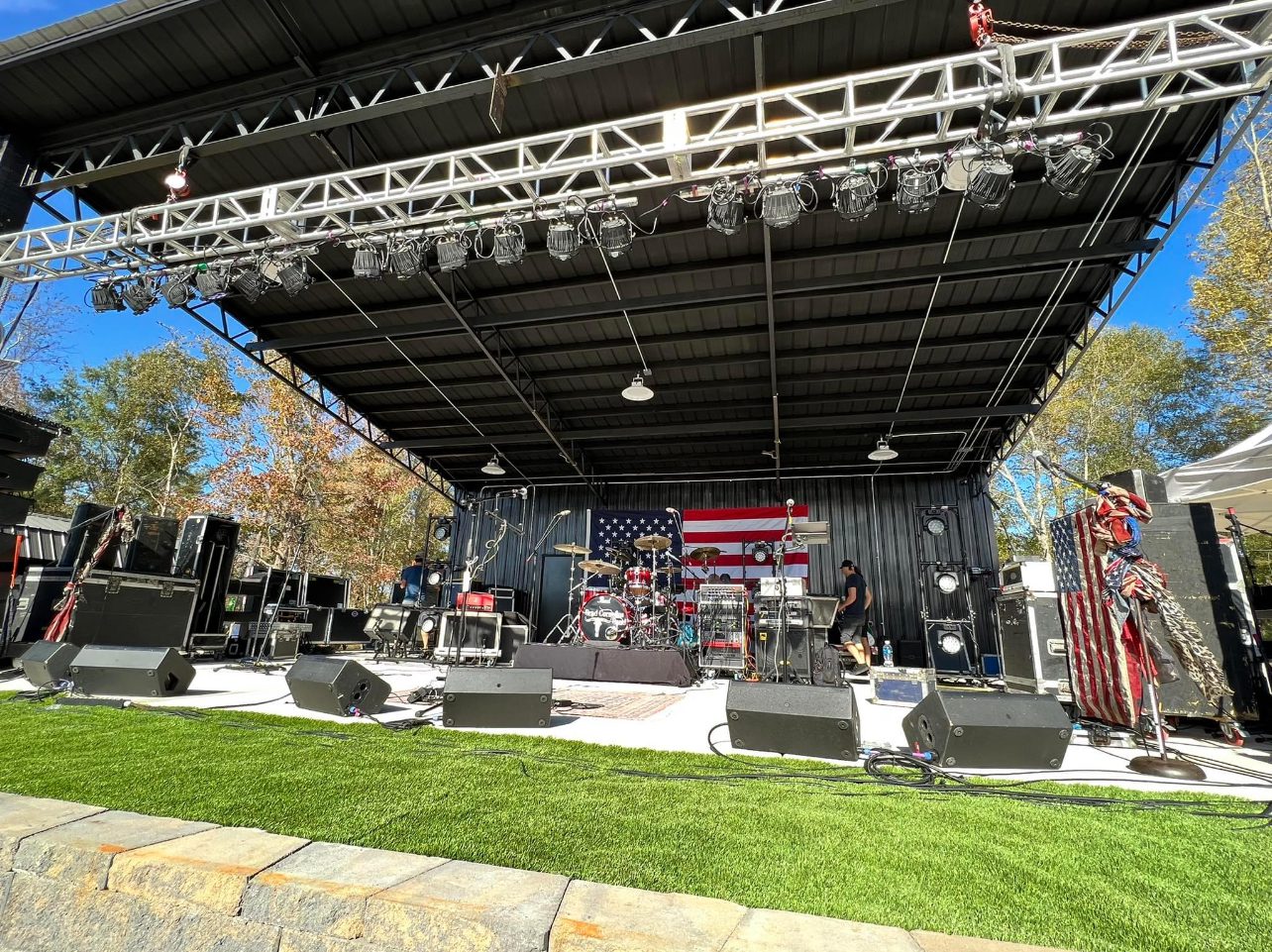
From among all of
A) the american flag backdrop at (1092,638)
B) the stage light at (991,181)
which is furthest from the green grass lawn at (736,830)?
the stage light at (991,181)

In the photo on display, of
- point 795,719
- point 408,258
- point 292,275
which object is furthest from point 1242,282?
point 292,275

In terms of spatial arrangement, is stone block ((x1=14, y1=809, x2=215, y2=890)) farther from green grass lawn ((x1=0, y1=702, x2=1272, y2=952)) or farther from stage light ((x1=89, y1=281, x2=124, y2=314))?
stage light ((x1=89, y1=281, x2=124, y2=314))

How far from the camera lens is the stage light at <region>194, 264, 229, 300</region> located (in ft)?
20.9

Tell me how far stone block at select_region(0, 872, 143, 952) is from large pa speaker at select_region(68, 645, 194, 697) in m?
3.03

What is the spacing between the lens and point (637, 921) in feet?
3.81

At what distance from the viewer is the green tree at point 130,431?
666 inches

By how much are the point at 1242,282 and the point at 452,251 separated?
14.0 m

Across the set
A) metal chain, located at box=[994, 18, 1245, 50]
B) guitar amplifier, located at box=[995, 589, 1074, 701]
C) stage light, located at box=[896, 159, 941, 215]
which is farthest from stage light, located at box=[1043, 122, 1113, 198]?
guitar amplifier, located at box=[995, 589, 1074, 701]

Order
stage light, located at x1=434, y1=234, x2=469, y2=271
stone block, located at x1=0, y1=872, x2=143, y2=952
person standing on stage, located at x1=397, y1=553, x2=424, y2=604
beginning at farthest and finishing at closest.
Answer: person standing on stage, located at x1=397, y1=553, x2=424, y2=604 < stage light, located at x1=434, y1=234, x2=469, y2=271 < stone block, located at x1=0, y1=872, x2=143, y2=952

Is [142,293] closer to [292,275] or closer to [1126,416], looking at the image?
[292,275]

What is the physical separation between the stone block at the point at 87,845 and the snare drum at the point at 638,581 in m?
6.45

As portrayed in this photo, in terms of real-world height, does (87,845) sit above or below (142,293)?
below

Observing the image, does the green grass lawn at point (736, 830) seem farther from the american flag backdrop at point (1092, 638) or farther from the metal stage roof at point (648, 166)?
the metal stage roof at point (648, 166)

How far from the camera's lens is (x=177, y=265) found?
262 inches
